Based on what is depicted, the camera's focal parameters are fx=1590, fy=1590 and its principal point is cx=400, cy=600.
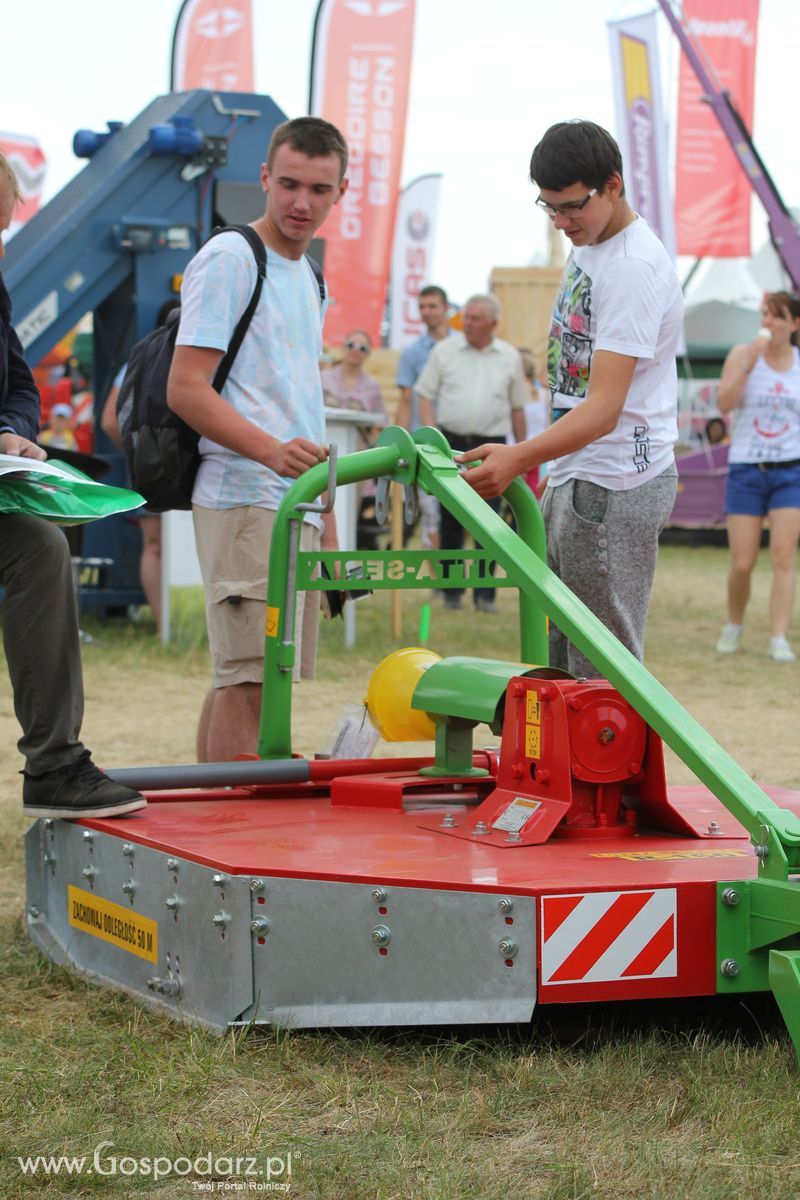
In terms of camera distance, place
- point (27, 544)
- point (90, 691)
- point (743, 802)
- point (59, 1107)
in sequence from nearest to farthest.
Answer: point (59, 1107) → point (743, 802) → point (27, 544) → point (90, 691)

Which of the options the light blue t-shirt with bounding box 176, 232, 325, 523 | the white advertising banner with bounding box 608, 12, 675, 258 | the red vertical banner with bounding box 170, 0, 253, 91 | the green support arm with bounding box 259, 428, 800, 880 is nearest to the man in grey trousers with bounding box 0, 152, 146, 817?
the green support arm with bounding box 259, 428, 800, 880

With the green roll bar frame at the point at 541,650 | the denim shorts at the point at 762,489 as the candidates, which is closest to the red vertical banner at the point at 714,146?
the denim shorts at the point at 762,489

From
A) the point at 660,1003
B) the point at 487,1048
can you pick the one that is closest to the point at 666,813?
the point at 660,1003

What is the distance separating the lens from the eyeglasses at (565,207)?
358 centimetres

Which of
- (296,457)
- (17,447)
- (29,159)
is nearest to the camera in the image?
(17,447)

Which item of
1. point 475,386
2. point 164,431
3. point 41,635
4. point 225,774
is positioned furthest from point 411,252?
point 41,635

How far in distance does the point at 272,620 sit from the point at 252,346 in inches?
28.4

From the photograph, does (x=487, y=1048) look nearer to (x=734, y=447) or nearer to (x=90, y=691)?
(x=90, y=691)

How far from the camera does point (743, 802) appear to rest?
2830mm

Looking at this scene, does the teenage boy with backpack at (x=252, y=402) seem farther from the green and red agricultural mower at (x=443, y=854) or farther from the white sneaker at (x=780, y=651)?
the white sneaker at (x=780, y=651)

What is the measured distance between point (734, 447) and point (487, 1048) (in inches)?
253

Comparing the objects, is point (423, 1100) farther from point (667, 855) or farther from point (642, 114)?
point (642, 114)

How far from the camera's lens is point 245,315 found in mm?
3961

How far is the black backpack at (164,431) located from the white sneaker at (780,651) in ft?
18.1
